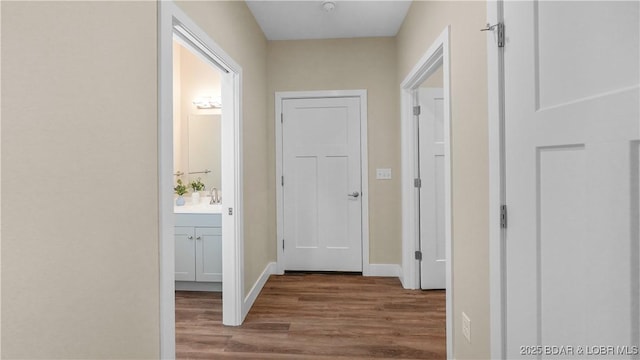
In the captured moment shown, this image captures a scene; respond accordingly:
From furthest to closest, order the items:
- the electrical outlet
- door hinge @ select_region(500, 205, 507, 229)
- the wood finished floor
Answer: the wood finished floor < the electrical outlet < door hinge @ select_region(500, 205, 507, 229)

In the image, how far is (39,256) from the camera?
879 millimetres

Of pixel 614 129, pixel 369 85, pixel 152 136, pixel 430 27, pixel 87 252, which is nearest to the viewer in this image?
pixel 614 129

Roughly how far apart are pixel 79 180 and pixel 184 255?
215cm

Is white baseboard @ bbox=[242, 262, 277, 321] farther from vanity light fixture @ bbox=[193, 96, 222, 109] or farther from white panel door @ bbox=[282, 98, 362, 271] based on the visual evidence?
vanity light fixture @ bbox=[193, 96, 222, 109]

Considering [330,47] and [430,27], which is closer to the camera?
[430,27]

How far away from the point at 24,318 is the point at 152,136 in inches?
30.0

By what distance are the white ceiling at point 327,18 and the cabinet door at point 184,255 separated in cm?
211

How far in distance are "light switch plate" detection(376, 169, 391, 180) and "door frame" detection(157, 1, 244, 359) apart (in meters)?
1.61

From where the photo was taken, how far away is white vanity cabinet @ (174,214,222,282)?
2924 mm

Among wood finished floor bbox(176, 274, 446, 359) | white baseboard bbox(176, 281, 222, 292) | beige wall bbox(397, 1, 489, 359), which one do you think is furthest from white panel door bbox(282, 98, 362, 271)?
beige wall bbox(397, 1, 489, 359)

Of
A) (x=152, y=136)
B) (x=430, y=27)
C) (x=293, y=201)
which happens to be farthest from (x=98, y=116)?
(x=293, y=201)

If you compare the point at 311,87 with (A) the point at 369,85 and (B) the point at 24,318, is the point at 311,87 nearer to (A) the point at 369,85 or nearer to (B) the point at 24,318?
(A) the point at 369,85

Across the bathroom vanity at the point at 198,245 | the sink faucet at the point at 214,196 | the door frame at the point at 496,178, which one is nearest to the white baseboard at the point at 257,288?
the bathroom vanity at the point at 198,245

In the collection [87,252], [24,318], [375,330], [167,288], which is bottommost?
[375,330]
